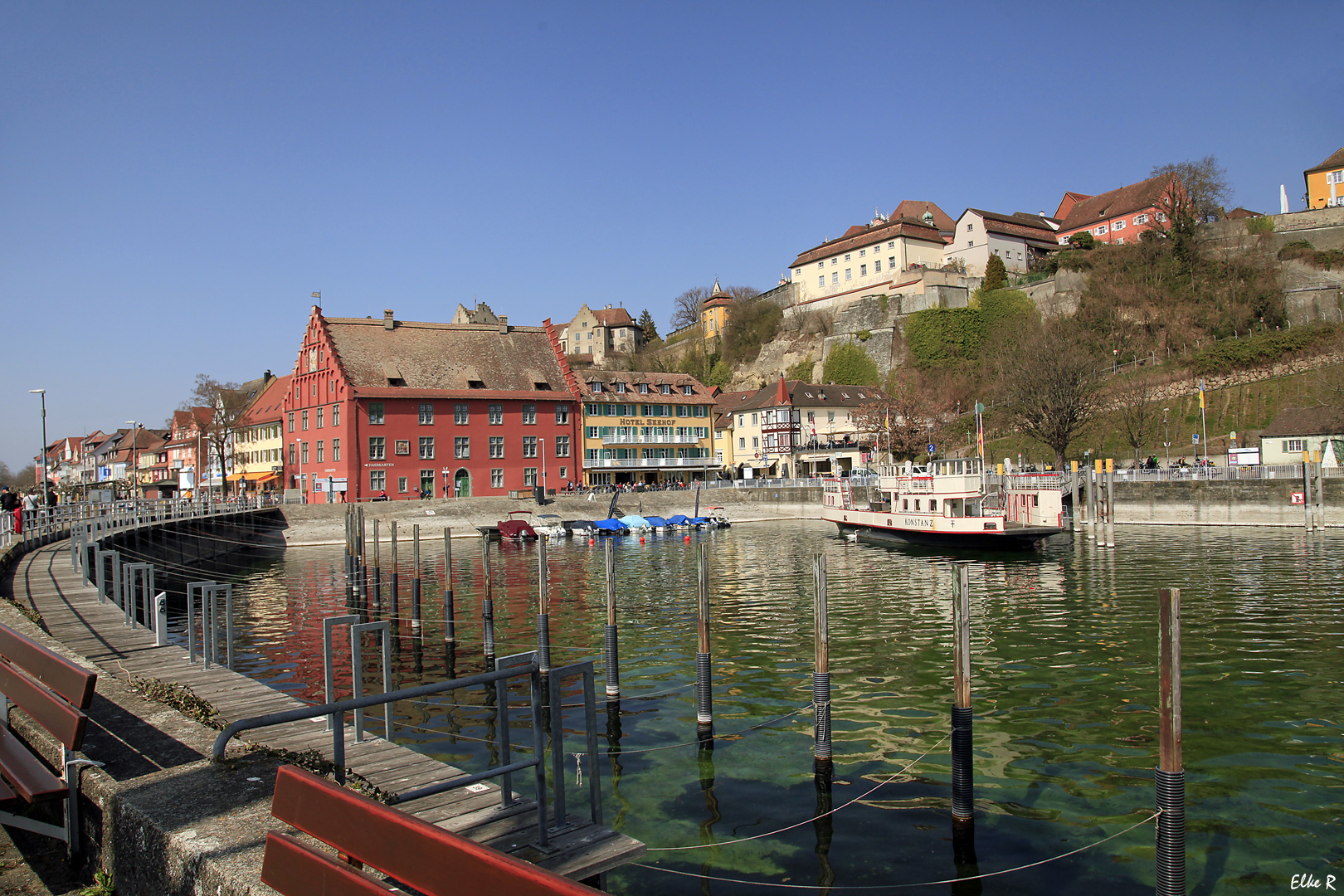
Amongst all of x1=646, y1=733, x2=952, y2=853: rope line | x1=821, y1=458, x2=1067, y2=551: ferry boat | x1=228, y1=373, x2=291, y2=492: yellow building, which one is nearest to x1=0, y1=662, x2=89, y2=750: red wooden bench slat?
x1=646, y1=733, x2=952, y2=853: rope line

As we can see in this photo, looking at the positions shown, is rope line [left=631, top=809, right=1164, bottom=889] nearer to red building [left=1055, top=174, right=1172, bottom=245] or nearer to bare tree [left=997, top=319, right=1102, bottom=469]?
bare tree [left=997, top=319, right=1102, bottom=469]

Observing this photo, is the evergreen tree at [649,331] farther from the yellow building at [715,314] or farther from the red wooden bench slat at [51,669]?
the red wooden bench slat at [51,669]

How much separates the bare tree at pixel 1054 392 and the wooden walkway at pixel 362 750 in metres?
61.3

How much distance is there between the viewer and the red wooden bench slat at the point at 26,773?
5.92 meters

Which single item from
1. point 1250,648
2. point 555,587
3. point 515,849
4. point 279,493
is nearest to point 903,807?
point 515,849

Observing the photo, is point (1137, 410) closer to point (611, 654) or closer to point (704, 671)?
point (611, 654)

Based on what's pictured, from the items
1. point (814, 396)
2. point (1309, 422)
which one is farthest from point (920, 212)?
point (1309, 422)

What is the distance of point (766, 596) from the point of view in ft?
98.4

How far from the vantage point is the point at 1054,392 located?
214 ft

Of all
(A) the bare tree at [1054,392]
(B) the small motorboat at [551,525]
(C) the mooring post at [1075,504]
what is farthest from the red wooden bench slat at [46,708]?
(A) the bare tree at [1054,392]

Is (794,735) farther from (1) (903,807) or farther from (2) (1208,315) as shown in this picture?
(2) (1208,315)

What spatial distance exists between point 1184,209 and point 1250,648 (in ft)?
250

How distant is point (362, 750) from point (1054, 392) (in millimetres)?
65549

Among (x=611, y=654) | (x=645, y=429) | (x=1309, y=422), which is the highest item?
(x=645, y=429)
